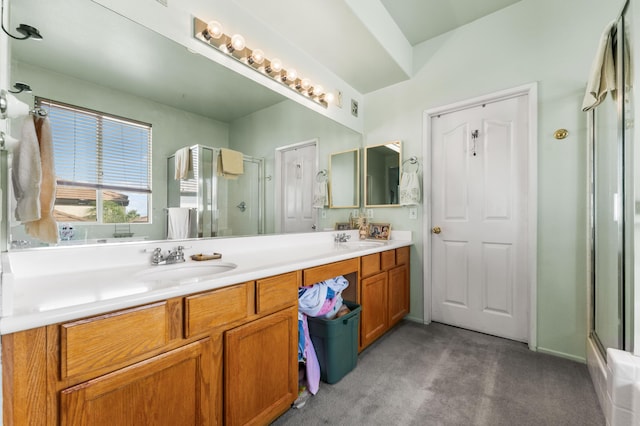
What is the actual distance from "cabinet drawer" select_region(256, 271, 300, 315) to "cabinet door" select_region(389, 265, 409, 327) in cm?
119

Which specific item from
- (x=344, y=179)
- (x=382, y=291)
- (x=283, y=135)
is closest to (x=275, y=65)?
(x=283, y=135)

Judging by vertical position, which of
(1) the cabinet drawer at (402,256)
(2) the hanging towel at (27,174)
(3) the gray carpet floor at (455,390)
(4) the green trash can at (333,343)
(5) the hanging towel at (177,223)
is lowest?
(3) the gray carpet floor at (455,390)

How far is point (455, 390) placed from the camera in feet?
5.31

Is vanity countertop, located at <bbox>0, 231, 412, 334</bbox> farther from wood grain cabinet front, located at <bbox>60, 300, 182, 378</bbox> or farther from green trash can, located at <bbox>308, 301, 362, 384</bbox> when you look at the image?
green trash can, located at <bbox>308, 301, 362, 384</bbox>

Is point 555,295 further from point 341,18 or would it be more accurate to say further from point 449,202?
point 341,18

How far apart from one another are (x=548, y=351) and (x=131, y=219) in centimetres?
287

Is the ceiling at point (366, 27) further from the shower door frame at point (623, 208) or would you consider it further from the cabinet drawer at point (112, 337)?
the cabinet drawer at point (112, 337)

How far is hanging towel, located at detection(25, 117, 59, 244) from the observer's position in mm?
964

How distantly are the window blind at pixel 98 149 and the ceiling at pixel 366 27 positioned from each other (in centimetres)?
114

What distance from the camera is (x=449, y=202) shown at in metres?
2.54

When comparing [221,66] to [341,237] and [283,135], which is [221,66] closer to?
[283,135]

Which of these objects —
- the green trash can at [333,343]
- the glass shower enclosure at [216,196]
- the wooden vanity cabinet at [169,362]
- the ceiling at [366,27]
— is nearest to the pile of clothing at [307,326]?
the green trash can at [333,343]

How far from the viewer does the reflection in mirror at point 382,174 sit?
9.08 feet

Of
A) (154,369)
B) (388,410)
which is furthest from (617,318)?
(154,369)
